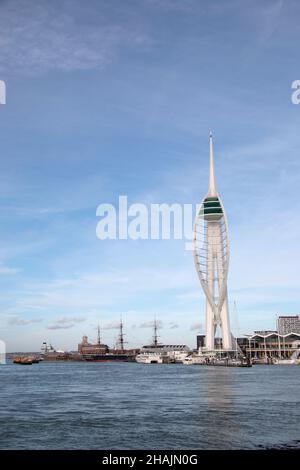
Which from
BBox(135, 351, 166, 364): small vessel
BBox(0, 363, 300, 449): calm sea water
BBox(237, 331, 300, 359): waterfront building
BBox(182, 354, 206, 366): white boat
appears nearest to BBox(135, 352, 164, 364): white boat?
BBox(135, 351, 166, 364): small vessel

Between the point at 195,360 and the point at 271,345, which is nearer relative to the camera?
the point at 195,360

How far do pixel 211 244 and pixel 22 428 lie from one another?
124m

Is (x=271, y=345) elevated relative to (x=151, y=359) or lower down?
elevated

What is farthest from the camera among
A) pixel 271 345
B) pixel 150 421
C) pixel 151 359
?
pixel 271 345

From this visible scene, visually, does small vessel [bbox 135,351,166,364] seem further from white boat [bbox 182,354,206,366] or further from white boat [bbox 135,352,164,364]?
white boat [bbox 182,354,206,366]

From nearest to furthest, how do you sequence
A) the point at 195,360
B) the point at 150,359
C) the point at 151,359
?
the point at 195,360, the point at 151,359, the point at 150,359

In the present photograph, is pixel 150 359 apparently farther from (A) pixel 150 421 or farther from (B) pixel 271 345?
(A) pixel 150 421

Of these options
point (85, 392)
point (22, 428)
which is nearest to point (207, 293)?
point (85, 392)

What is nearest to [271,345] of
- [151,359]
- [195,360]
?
[195,360]

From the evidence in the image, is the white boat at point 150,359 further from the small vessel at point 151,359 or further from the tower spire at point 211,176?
the tower spire at point 211,176

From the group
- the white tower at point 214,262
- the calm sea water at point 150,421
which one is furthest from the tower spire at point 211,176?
the calm sea water at point 150,421

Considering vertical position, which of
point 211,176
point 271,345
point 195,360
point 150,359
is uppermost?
point 211,176
